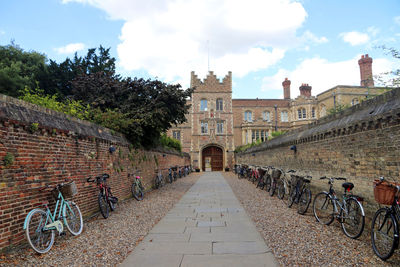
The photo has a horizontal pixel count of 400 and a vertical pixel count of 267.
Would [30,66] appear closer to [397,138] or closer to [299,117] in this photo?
[397,138]

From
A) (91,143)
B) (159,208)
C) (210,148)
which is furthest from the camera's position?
(210,148)

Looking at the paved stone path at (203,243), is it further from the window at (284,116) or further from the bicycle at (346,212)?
the window at (284,116)

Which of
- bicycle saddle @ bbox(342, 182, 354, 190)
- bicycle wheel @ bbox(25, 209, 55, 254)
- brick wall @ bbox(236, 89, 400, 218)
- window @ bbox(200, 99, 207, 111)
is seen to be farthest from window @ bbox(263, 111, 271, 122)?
bicycle wheel @ bbox(25, 209, 55, 254)

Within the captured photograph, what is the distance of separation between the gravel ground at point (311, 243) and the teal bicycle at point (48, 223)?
360cm

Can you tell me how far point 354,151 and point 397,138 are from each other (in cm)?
141

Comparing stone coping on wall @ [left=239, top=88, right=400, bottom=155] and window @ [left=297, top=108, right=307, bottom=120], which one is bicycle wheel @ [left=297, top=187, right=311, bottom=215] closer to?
stone coping on wall @ [left=239, top=88, right=400, bottom=155]

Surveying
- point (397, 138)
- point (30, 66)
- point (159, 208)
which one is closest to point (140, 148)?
point (159, 208)

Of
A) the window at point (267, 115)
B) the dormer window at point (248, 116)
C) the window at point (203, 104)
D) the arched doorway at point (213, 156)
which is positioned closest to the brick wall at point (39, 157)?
the window at point (203, 104)

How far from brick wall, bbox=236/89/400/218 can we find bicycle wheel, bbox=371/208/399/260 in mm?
654

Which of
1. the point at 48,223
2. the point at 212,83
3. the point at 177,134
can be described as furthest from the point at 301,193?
the point at 177,134

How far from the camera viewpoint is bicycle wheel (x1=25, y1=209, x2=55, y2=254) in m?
4.24

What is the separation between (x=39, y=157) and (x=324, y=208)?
5829 mm

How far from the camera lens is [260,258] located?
12.9 feet

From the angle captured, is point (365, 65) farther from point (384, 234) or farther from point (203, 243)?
point (203, 243)
